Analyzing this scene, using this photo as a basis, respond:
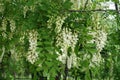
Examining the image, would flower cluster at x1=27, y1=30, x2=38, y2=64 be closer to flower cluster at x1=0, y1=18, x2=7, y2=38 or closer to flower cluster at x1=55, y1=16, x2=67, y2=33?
flower cluster at x1=55, y1=16, x2=67, y2=33

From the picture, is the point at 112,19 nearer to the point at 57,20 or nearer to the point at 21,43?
the point at 57,20

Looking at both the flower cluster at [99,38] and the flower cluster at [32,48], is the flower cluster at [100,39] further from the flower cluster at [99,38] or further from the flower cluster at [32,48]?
the flower cluster at [32,48]

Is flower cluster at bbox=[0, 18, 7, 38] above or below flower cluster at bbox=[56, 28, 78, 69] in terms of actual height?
above

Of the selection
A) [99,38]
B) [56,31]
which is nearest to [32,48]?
[56,31]

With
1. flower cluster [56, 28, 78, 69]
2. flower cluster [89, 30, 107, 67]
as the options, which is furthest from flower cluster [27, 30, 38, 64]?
flower cluster [89, 30, 107, 67]

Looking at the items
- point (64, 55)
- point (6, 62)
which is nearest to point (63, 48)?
point (64, 55)

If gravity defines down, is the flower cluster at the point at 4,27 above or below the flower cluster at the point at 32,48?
above

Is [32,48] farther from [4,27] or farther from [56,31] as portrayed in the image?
[4,27]

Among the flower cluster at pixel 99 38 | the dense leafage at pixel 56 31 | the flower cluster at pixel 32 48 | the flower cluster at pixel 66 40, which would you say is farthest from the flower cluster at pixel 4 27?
the flower cluster at pixel 99 38

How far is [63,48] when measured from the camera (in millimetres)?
4703

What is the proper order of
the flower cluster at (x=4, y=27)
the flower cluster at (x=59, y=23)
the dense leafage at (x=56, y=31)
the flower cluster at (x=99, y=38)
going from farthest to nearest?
the flower cluster at (x=4, y=27) → the flower cluster at (x=99, y=38) → the flower cluster at (x=59, y=23) → the dense leafage at (x=56, y=31)

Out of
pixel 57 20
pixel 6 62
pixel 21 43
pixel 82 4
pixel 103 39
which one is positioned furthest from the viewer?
pixel 6 62

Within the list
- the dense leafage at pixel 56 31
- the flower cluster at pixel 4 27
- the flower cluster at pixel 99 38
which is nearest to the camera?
the dense leafage at pixel 56 31

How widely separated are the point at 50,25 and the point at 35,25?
24cm
